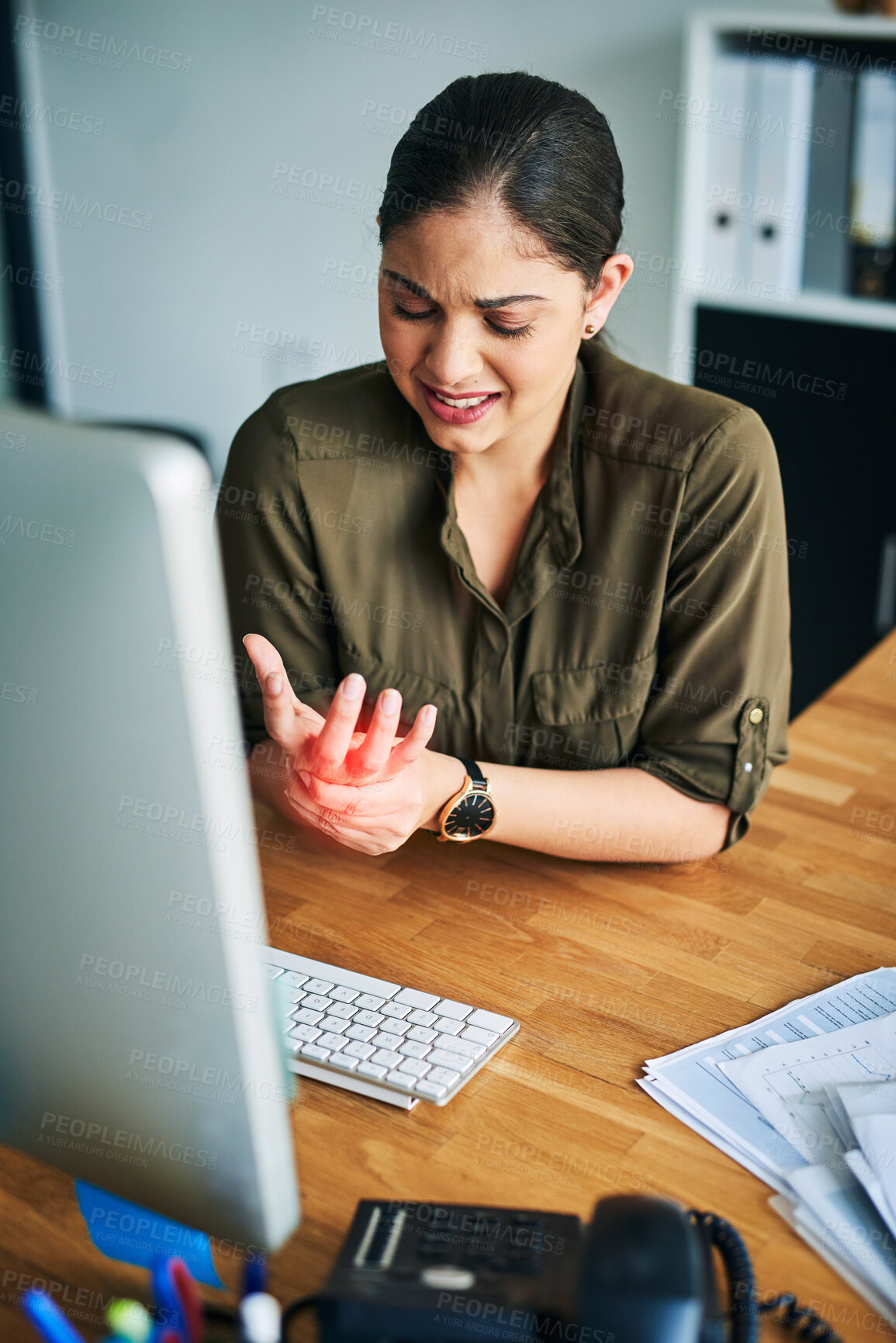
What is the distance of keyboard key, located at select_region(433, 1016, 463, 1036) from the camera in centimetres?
89

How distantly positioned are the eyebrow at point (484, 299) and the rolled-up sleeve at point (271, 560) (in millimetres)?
277

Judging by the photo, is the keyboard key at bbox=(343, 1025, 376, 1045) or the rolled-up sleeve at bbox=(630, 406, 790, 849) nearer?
the keyboard key at bbox=(343, 1025, 376, 1045)

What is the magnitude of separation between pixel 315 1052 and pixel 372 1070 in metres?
0.05

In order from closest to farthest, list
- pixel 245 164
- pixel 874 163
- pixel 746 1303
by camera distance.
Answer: pixel 746 1303 < pixel 874 163 < pixel 245 164

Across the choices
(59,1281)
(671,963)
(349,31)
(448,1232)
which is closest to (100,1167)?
(59,1281)

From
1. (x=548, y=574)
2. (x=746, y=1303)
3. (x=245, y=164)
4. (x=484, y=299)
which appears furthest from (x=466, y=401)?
(x=245, y=164)

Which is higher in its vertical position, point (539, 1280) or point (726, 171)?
point (726, 171)

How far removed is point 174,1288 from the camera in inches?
22.0

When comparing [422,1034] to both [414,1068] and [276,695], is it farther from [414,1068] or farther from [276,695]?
[276,695]

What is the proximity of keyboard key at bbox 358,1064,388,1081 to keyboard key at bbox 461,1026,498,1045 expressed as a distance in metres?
0.07

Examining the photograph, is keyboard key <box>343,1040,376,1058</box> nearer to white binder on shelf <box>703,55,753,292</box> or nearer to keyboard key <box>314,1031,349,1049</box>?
keyboard key <box>314,1031,349,1049</box>

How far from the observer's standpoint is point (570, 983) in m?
0.97

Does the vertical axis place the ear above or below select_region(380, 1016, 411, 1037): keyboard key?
above

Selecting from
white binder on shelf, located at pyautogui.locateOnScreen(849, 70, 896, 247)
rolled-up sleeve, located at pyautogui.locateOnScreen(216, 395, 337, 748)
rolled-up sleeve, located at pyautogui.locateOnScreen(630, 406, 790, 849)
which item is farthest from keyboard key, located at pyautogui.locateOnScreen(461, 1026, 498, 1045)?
white binder on shelf, located at pyautogui.locateOnScreen(849, 70, 896, 247)
